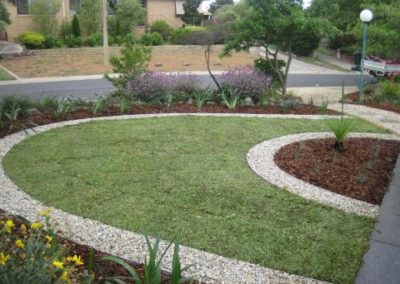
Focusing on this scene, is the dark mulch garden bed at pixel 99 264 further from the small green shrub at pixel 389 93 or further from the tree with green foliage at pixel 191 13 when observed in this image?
the tree with green foliage at pixel 191 13

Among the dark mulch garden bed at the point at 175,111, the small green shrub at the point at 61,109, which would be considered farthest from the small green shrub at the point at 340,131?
the small green shrub at the point at 61,109

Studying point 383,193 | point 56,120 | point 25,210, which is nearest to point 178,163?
point 25,210

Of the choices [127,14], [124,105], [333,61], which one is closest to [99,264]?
[124,105]

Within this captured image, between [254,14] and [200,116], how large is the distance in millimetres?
3911

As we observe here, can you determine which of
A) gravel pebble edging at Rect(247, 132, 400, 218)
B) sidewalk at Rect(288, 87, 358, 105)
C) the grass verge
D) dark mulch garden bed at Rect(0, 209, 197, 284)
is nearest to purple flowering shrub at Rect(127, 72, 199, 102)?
sidewalk at Rect(288, 87, 358, 105)

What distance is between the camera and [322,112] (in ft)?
36.7

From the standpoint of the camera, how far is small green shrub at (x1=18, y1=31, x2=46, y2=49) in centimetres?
2473

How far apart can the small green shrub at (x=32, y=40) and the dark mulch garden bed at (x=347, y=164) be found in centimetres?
2028

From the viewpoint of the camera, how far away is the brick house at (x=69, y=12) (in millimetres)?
27422

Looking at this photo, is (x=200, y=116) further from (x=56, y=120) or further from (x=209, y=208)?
(x=209, y=208)

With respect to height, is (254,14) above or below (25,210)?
above

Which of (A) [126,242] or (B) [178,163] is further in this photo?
(B) [178,163]

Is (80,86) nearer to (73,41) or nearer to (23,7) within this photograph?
(73,41)

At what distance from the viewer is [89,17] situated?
27.1 meters
